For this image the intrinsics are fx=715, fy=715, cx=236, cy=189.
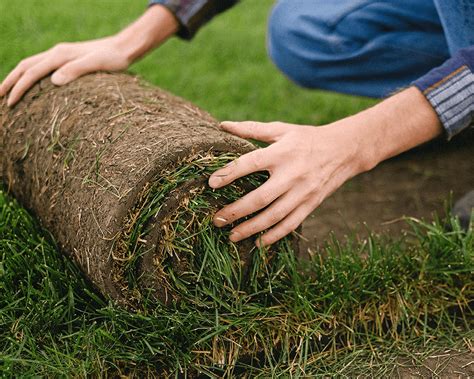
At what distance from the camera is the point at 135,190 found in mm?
1818

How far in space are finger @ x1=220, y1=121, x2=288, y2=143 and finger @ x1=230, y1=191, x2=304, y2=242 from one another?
0.58 feet

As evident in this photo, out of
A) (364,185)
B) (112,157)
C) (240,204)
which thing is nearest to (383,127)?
(240,204)

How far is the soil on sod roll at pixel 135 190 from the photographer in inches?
72.6

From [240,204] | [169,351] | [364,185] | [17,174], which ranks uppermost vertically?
[17,174]

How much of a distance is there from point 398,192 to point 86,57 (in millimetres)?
1415

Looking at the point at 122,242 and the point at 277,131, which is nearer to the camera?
the point at 122,242

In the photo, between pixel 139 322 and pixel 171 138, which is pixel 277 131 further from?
pixel 139 322

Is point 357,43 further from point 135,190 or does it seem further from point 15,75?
point 135,190

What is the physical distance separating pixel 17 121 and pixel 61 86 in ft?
0.62

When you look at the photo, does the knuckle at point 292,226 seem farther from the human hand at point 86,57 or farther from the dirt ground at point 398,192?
the human hand at point 86,57

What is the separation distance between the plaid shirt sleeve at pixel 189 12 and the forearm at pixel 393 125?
1.08 meters

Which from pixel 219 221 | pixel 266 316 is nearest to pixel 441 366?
pixel 266 316

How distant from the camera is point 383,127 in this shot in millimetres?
2053

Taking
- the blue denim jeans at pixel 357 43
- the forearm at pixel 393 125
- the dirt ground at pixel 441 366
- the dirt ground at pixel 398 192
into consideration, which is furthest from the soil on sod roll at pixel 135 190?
the blue denim jeans at pixel 357 43
